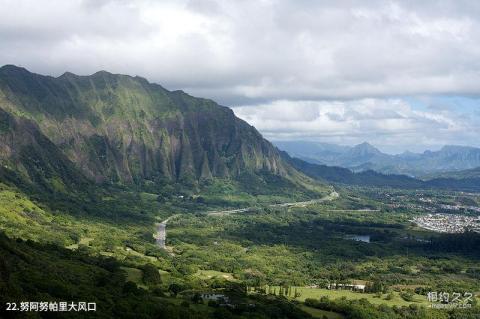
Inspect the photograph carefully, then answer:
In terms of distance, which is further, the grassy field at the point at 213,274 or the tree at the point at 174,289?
the grassy field at the point at 213,274

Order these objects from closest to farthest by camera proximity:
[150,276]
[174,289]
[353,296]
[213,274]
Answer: [174,289]
[150,276]
[353,296]
[213,274]

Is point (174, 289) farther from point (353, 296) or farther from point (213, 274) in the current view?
point (353, 296)

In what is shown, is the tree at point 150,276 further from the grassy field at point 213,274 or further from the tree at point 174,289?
the grassy field at point 213,274

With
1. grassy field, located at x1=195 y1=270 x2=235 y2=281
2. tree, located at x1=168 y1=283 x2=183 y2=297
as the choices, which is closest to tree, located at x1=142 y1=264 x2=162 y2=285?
tree, located at x1=168 y1=283 x2=183 y2=297

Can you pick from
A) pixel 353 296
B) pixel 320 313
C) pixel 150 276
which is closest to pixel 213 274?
pixel 150 276

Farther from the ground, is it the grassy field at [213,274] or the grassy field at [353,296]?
the grassy field at [213,274]

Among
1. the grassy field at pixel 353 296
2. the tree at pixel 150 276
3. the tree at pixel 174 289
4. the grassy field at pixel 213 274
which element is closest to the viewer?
the tree at pixel 174 289

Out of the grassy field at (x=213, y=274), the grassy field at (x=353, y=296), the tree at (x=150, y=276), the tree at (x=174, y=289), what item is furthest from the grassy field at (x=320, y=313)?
the grassy field at (x=213, y=274)

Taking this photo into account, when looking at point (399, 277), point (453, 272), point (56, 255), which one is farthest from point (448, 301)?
point (56, 255)

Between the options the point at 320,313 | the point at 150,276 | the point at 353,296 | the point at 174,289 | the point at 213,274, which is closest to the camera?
the point at 320,313

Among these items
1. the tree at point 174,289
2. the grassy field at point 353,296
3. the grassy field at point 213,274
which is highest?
the tree at point 174,289
